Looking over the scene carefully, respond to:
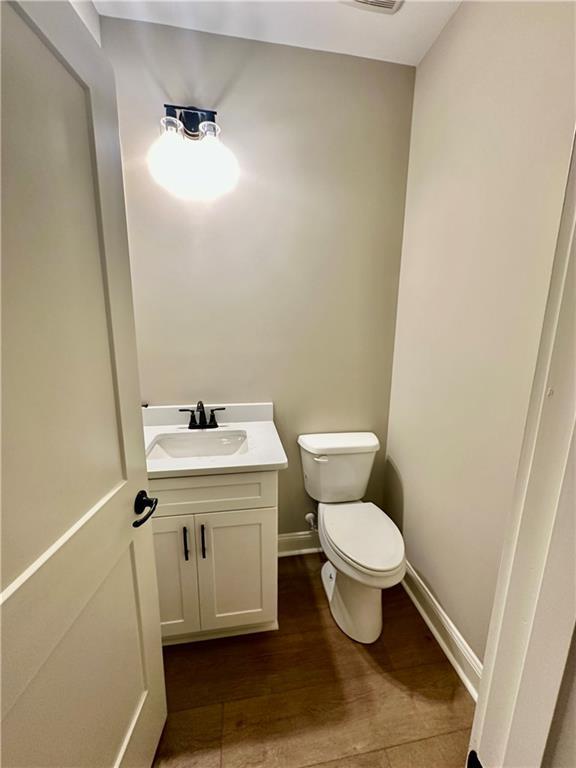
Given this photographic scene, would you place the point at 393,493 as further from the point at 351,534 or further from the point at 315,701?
the point at 315,701

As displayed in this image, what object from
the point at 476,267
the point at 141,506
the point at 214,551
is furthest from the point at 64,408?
the point at 476,267

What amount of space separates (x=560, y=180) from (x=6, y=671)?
1.51m

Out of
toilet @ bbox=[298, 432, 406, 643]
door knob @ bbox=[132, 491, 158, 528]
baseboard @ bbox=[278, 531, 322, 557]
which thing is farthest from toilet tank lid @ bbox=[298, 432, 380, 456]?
door knob @ bbox=[132, 491, 158, 528]

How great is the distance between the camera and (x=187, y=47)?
4.37 feet

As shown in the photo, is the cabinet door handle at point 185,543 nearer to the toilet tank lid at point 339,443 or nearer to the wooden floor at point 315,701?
the wooden floor at point 315,701

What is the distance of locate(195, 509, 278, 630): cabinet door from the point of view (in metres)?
1.27

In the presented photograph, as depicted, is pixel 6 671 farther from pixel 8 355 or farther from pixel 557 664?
pixel 557 664

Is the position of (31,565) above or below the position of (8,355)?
below

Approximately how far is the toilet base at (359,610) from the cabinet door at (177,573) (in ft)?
2.08

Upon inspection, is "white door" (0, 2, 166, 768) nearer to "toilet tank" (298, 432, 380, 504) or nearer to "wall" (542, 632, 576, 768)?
"wall" (542, 632, 576, 768)

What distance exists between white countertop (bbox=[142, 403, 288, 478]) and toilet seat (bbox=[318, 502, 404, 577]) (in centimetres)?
44

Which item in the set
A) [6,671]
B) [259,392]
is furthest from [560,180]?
[6,671]

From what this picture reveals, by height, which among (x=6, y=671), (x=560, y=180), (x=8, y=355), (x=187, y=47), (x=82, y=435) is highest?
(x=187, y=47)

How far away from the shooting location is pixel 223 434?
1.58 meters
